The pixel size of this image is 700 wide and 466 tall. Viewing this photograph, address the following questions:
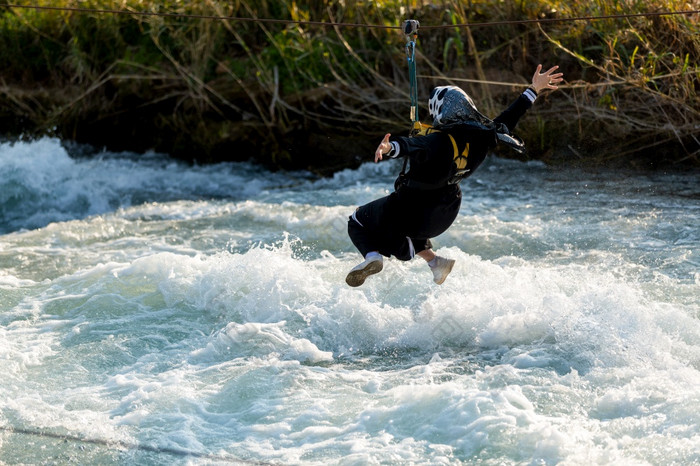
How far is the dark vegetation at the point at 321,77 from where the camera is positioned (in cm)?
1048

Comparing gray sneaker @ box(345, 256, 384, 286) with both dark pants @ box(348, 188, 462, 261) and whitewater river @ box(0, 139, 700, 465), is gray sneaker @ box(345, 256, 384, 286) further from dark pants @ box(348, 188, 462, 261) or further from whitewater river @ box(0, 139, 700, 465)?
whitewater river @ box(0, 139, 700, 465)

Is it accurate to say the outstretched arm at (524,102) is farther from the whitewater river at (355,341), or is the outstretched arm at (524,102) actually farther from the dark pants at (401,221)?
the whitewater river at (355,341)

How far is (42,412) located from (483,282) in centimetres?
317

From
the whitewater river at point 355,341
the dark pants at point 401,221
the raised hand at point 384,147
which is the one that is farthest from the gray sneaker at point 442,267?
the raised hand at point 384,147

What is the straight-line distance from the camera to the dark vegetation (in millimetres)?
10484

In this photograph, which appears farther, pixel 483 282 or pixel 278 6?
pixel 278 6

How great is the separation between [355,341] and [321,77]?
267 inches

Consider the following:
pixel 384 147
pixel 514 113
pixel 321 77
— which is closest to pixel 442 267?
pixel 514 113

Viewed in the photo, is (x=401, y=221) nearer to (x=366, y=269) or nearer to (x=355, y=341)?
(x=366, y=269)

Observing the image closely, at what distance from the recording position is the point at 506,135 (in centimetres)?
549

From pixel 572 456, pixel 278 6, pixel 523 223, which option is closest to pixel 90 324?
pixel 572 456

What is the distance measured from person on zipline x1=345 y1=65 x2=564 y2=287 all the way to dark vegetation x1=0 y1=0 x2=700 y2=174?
445 cm

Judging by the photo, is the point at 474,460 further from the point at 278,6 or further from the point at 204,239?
the point at 278,6

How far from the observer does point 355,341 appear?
6020mm
